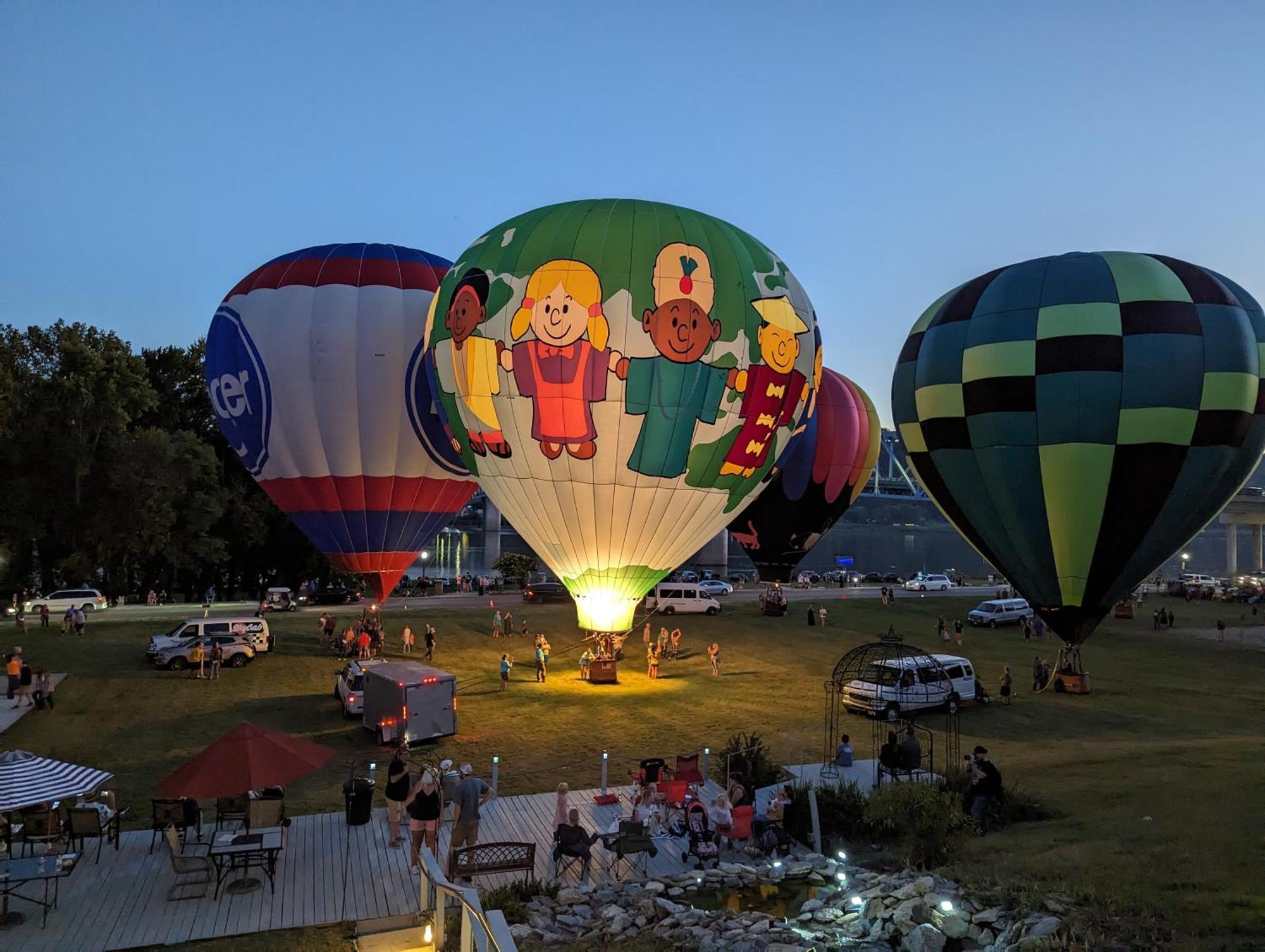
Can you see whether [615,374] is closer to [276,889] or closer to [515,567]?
[276,889]

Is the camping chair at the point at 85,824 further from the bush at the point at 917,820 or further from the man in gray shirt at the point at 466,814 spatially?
the bush at the point at 917,820

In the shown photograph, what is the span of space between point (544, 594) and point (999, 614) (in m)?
20.1

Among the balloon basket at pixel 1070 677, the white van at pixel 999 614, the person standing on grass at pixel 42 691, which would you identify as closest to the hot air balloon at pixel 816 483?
the white van at pixel 999 614

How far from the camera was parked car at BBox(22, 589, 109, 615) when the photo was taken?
34219 mm

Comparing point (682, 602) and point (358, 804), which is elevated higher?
point (682, 602)

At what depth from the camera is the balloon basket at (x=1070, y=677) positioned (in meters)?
25.0

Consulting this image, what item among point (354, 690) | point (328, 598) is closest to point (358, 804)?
point (354, 690)

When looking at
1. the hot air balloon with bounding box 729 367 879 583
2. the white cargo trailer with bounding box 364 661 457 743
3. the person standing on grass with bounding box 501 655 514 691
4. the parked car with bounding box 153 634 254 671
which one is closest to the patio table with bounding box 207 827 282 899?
the white cargo trailer with bounding box 364 661 457 743

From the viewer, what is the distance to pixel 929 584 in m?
56.9

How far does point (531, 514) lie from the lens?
21.5m

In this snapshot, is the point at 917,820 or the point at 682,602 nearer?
the point at 917,820

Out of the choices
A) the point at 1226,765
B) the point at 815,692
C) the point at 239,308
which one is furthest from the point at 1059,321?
the point at 239,308

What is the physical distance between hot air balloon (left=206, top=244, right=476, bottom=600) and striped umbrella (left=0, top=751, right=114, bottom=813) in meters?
14.6

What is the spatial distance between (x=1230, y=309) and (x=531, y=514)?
1568cm
